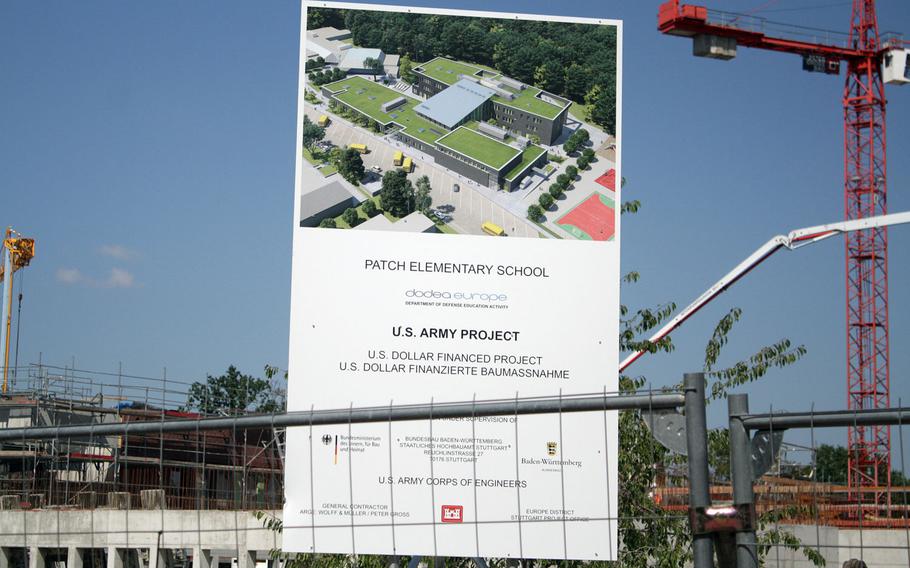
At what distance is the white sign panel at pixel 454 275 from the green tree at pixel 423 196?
0.04 ft

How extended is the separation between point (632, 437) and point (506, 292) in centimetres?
351

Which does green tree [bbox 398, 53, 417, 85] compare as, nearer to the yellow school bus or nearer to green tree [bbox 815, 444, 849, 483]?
the yellow school bus

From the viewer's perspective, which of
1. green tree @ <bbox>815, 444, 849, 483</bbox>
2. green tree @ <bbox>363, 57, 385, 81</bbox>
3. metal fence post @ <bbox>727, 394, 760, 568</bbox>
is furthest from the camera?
green tree @ <bbox>363, 57, 385, 81</bbox>

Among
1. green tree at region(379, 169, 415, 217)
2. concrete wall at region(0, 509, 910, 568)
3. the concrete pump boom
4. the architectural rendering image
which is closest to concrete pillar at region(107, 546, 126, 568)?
concrete wall at region(0, 509, 910, 568)

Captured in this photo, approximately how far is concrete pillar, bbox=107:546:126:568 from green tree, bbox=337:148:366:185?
234 cm

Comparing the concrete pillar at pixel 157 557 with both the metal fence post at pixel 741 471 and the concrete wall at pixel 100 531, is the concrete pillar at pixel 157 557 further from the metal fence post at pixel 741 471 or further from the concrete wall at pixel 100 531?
the metal fence post at pixel 741 471

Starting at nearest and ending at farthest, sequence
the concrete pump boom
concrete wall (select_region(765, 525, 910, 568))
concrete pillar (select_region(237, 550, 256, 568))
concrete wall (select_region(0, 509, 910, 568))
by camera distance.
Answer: concrete wall (select_region(765, 525, 910, 568)) < concrete wall (select_region(0, 509, 910, 568)) < concrete pillar (select_region(237, 550, 256, 568)) < the concrete pump boom

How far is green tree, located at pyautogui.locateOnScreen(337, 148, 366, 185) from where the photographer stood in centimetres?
641

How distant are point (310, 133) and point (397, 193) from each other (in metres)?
0.59

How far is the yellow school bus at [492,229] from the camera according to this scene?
247 inches

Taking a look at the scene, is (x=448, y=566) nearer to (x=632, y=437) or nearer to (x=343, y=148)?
(x=632, y=437)

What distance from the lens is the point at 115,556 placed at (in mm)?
6090

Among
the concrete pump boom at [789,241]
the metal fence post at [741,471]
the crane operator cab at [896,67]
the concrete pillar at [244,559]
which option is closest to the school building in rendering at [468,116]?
the concrete pillar at [244,559]

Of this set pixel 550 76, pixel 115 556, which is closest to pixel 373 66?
pixel 550 76
